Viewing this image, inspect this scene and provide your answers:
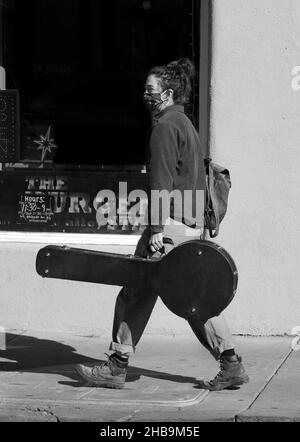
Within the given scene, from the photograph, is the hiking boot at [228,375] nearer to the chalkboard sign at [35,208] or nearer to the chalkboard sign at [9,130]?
the chalkboard sign at [35,208]

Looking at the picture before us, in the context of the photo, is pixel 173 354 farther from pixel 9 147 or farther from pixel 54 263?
pixel 9 147

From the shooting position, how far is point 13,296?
27.9 feet

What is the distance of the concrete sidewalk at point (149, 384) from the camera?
6156 millimetres

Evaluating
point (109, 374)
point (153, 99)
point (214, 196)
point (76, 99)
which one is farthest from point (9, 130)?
point (109, 374)

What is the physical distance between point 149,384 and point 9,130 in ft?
9.60

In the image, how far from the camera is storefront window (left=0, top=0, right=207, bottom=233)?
28.1ft

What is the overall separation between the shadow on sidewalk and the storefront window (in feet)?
3.48

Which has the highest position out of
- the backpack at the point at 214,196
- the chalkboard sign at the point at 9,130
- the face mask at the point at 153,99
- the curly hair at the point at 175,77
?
the curly hair at the point at 175,77

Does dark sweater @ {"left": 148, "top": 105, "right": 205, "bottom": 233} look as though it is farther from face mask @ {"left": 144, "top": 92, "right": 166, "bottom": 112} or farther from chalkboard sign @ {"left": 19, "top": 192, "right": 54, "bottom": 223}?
chalkboard sign @ {"left": 19, "top": 192, "right": 54, "bottom": 223}

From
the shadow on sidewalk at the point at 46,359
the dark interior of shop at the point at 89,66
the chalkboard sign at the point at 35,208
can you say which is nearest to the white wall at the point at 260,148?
the dark interior of shop at the point at 89,66

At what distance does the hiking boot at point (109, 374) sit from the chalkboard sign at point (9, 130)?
2673 millimetres
